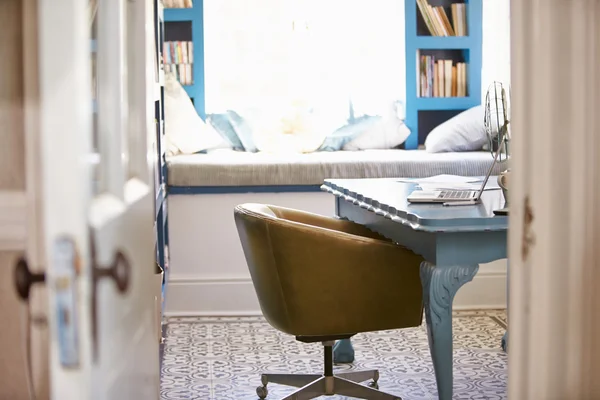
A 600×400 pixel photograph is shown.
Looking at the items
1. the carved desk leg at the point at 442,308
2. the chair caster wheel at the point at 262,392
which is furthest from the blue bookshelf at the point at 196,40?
the carved desk leg at the point at 442,308

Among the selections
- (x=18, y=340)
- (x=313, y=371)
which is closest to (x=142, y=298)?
(x=18, y=340)

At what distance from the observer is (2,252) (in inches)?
41.1

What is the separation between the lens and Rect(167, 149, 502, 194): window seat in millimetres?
4527

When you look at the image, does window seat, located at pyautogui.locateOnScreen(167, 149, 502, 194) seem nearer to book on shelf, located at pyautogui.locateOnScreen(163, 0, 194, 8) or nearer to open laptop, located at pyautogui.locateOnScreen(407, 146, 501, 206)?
book on shelf, located at pyautogui.locateOnScreen(163, 0, 194, 8)

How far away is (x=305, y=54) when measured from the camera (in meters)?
5.63

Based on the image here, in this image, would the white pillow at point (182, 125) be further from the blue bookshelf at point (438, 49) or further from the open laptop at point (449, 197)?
the open laptop at point (449, 197)

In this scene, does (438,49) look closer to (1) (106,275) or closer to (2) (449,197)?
(2) (449,197)

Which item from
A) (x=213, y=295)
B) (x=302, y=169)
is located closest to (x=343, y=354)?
(x=213, y=295)

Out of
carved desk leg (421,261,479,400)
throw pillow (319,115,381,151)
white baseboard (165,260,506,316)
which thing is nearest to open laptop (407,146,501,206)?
carved desk leg (421,261,479,400)

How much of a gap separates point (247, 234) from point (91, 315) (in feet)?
5.84

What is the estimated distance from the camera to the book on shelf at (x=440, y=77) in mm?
5480

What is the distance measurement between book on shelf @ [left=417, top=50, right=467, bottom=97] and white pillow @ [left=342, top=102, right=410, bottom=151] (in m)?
0.26

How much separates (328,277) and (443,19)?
3.22 m

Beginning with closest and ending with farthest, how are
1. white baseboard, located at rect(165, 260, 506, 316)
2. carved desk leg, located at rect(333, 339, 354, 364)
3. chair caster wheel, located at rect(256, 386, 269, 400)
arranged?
chair caster wheel, located at rect(256, 386, 269, 400) < carved desk leg, located at rect(333, 339, 354, 364) < white baseboard, located at rect(165, 260, 506, 316)
